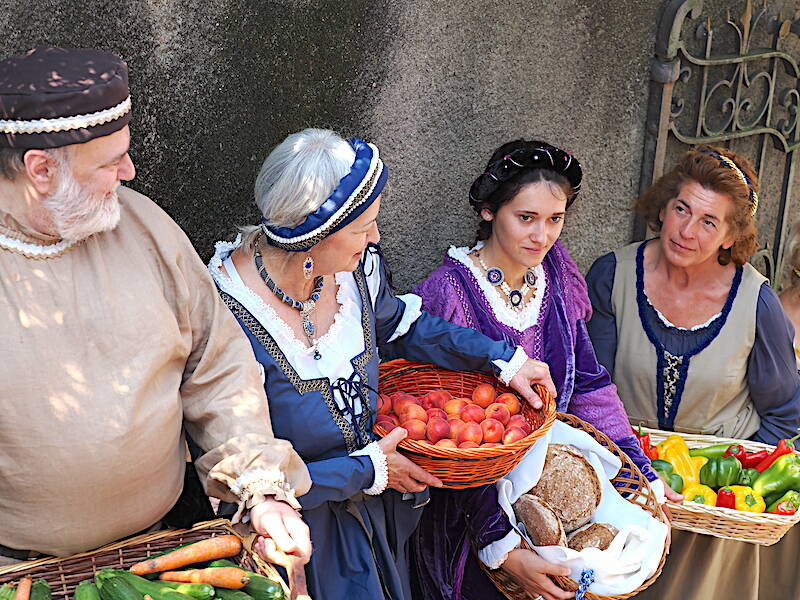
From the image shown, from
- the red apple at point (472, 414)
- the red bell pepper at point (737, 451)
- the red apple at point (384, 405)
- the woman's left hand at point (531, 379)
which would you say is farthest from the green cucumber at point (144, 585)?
the red bell pepper at point (737, 451)

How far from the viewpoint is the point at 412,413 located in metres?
3.05

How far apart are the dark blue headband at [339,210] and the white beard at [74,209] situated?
67cm

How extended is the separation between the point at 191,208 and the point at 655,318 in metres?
2.03

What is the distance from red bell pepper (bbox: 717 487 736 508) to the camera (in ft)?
12.0

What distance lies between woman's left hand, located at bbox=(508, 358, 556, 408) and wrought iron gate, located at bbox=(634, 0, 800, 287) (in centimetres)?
190

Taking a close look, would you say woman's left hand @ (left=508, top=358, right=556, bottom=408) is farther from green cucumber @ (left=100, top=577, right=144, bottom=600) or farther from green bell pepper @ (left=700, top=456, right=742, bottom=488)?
green cucumber @ (left=100, top=577, right=144, bottom=600)

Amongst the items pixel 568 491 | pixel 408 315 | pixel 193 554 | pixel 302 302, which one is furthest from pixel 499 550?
pixel 193 554

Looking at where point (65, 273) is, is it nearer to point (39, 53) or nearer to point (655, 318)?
point (39, 53)

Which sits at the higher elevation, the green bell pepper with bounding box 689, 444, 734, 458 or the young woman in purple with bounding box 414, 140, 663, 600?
the young woman in purple with bounding box 414, 140, 663, 600

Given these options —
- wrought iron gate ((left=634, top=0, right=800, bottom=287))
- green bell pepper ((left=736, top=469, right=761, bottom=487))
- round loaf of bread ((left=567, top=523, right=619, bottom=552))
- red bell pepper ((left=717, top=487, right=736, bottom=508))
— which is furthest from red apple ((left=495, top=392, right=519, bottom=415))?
wrought iron gate ((left=634, top=0, right=800, bottom=287))

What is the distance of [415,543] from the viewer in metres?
3.49

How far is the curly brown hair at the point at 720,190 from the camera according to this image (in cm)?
403

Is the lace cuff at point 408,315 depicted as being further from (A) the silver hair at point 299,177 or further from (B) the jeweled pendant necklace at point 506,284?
(A) the silver hair at point 299,177

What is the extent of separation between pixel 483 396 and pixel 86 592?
1571mm
